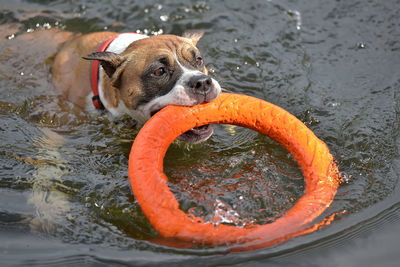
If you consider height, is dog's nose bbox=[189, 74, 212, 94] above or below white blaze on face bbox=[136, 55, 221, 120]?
above

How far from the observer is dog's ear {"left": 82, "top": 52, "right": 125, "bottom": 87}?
4.99 m

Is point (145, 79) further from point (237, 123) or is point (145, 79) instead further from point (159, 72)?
point (237, 123)

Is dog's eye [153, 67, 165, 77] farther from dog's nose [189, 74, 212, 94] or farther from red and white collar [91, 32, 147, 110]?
red and white collar [91, 32, 147, 110]

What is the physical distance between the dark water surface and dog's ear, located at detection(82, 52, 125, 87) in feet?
2.43

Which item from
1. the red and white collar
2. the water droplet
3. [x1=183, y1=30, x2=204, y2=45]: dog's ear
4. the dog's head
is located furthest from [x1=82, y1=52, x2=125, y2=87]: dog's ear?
the water droplet

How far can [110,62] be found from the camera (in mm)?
5074

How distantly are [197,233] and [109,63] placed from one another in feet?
7.57

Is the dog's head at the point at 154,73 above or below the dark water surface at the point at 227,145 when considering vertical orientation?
above

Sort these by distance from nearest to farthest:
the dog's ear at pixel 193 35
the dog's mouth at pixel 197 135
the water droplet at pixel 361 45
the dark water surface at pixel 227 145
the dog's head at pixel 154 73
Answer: the dark water surface at pixel 227 145 → the dog's head at pixel 154 73 → the dog's mouth at pixel 197 135 → the dog's ear at pixel 193 35 → the water droplet at pixel 361 45

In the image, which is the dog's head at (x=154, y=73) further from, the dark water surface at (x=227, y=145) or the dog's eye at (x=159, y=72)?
the dark water surface at (x=227, y=145)

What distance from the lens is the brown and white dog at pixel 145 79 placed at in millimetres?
4648

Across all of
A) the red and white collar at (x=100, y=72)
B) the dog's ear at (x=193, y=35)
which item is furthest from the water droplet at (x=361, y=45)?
the red and white collar at (x=100, y=72)

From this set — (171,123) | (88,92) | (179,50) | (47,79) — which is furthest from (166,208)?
(47,79)

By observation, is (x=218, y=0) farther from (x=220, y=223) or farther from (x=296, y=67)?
(x=220, y=223)
